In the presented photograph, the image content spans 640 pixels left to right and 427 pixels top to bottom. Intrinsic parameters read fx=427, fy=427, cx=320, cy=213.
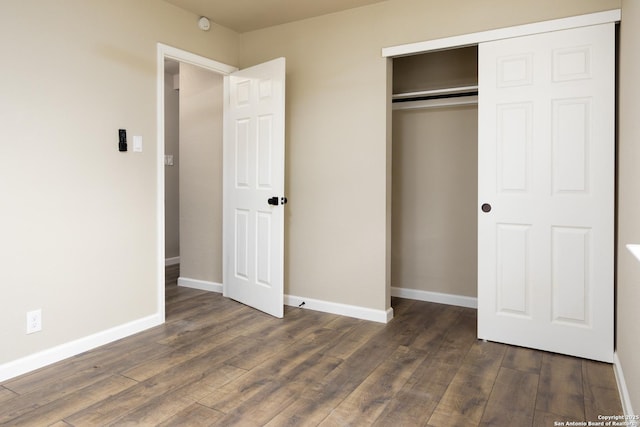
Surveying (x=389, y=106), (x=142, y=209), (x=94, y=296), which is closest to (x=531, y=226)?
(x=389, y=106)

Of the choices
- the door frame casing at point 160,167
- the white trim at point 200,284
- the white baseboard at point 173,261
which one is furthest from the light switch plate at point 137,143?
the white baseboard at point 173,261

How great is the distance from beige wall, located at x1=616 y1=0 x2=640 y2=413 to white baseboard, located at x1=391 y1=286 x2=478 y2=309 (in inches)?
55.8

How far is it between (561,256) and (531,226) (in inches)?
10.2

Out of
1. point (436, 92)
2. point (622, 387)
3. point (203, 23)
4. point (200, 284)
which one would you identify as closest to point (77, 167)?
point (203, 23)

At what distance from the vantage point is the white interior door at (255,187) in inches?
138

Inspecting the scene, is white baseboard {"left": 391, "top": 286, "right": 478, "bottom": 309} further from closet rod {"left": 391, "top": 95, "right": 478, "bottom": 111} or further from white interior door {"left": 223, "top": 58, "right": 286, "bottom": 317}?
closet rod {"left": 391, "top": 95, "right": 478, "bottom": 111}

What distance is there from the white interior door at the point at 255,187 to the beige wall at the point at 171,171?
1.98 meters

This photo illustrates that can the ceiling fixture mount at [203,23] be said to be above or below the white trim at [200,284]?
above

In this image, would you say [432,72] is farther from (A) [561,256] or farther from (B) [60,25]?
(B) [60,25]

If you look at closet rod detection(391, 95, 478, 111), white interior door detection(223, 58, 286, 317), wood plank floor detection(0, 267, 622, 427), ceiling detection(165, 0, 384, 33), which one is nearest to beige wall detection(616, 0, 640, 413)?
wood plank floor detection(0, 267, 622, 427)

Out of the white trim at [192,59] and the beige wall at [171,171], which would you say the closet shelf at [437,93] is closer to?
the white trim at [192,59]

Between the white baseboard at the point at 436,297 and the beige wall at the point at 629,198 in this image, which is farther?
the white baseboard at the point at 436,297

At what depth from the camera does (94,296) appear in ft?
9.53

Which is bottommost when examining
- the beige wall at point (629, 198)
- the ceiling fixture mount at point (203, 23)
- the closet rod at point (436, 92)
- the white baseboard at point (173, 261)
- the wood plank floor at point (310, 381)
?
the wood plank floor at point (310, 381)
